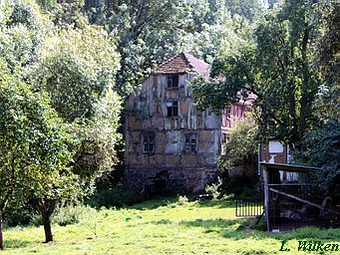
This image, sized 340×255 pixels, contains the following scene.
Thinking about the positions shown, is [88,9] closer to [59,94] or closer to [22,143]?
[59,94]

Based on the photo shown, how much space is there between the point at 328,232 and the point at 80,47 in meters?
14.6

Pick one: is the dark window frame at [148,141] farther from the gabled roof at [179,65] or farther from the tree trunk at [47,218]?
the tree trunk at [47,218]

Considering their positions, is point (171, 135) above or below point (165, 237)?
above

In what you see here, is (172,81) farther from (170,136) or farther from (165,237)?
(165,237)

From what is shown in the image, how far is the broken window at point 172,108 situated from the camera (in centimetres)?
4194

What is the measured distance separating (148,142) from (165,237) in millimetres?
24171

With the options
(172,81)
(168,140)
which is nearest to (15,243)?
(168,140)

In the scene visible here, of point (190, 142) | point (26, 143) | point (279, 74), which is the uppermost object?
point (279, 74)

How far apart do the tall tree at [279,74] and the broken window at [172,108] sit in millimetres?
12688

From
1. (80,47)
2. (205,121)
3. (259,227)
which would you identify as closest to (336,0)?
(259,227)

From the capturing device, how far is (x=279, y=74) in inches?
1115

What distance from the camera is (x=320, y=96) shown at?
24.2 m

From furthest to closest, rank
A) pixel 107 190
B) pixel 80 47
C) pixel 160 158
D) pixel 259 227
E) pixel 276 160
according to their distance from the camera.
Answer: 1. pixel 160 158
2. pixel 107 190
3. pixel 276 160
4. pixel 80 47
5. pixel 259 227

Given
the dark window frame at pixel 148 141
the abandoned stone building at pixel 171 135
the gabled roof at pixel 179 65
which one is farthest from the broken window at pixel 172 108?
the gabled roof at pixel 179 65
